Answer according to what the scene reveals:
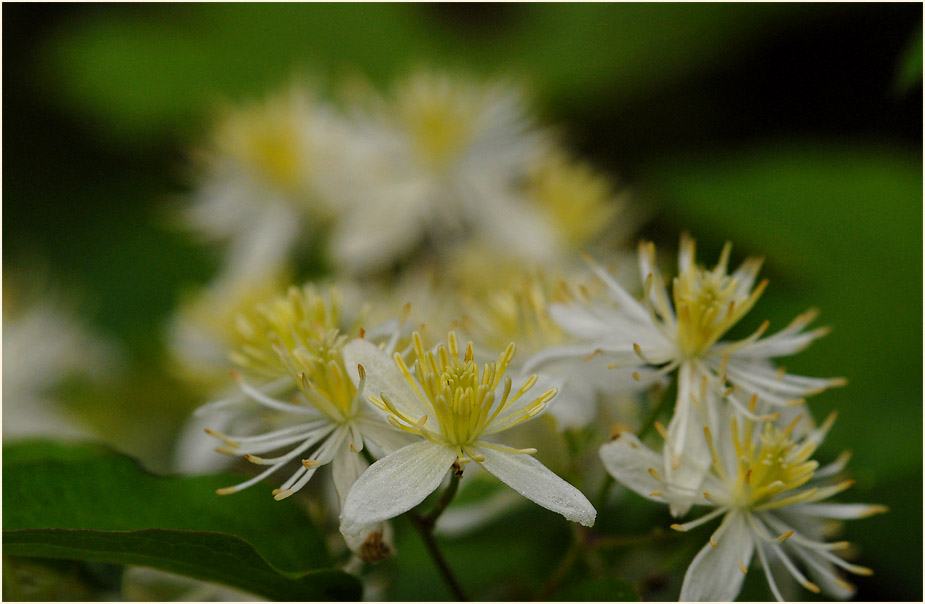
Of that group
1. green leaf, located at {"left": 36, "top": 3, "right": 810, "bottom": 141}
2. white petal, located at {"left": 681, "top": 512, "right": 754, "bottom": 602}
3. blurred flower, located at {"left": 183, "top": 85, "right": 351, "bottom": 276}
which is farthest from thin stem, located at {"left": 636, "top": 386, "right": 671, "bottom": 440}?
green leaf, located at {"left": 36, "top": 3, "right": 810, "bottom": 141}

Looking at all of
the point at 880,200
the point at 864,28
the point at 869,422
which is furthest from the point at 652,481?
the point at 864,28

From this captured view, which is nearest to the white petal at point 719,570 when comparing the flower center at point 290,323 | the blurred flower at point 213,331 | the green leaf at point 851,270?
the green leaf at point 851,270

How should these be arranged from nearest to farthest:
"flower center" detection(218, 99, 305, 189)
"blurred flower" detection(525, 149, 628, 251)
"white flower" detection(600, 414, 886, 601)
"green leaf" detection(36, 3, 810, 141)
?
1. "white flower" detection(600, 414, 886, 601)
2. "blurred flower" detection(525, 149, 628, 251)
3. "flower center" detection(218, 99, 305, 189)
4. "green leaf" detection(36, 3, 810, 141)

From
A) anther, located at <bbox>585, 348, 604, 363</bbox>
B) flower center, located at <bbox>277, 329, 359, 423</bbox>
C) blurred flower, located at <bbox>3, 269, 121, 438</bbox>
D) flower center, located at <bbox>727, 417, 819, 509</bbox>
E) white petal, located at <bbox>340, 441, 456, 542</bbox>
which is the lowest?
flower center, located at <bbox>727, 417, 819, 509</bbox>

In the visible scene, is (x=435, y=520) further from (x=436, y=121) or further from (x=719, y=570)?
(x=436, y=121)

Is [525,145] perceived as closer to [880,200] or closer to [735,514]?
[880,200]

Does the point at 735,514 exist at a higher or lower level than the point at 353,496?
lower

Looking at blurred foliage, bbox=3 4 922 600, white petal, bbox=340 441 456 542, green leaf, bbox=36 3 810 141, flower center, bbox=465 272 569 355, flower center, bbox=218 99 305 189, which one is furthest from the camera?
green leaf, bbox=36 3 810 141

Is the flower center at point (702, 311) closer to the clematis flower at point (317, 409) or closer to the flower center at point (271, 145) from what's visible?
the clematis flower at point (317, 409)

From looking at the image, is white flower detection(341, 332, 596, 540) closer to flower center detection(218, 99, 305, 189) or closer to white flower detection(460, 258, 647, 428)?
white flower detection(460, 258, 647, 428)
